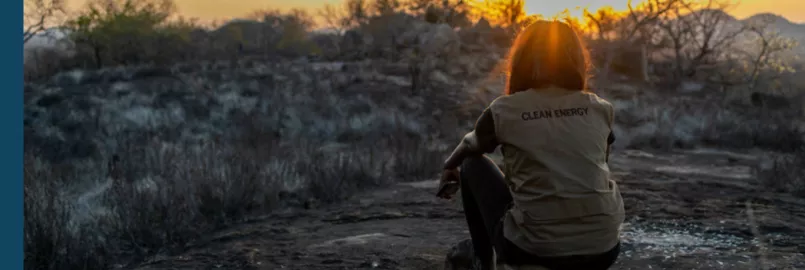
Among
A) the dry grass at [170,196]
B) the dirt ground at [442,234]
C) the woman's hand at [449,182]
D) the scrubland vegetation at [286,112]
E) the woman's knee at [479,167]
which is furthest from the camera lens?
the scrubland vegetation at [286,112]

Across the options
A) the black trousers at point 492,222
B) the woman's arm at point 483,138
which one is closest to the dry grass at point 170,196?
the black trousers at point 492,222

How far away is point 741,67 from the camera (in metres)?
33.4

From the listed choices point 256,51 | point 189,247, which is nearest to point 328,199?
point 189,247

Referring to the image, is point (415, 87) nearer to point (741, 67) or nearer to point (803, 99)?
point (803, 99)

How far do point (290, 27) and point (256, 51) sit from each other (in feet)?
21.2

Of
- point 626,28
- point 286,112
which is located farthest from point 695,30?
point 286,112

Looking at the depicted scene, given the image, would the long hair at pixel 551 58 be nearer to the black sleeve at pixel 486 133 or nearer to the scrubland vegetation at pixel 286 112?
the black sleeve at pixel 486 133

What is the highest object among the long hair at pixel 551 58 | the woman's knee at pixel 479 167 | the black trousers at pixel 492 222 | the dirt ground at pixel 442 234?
the long hair at pixel 551 58

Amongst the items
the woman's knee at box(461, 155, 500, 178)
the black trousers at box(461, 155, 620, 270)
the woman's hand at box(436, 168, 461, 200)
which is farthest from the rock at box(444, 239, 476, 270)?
the woman's knee at box(461, 155, 500, 178)

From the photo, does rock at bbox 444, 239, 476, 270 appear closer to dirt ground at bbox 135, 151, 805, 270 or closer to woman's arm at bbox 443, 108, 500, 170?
dirt ground at bbox 135, 151, 805, 270

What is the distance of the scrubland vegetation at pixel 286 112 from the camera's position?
214 inches

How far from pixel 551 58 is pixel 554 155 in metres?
0.36

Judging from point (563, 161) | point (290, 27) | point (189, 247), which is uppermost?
point (290, 27)

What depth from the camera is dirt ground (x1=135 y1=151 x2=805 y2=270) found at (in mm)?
4062
